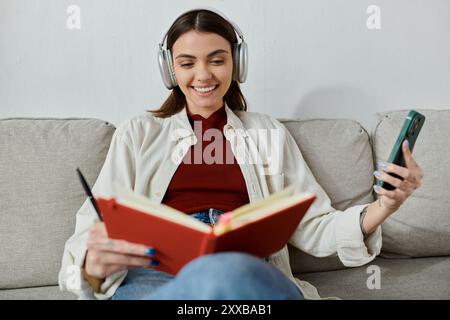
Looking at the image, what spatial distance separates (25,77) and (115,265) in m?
0.94

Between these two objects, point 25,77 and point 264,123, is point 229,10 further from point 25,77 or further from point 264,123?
point 25,77

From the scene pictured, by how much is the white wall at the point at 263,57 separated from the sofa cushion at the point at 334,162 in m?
0.19

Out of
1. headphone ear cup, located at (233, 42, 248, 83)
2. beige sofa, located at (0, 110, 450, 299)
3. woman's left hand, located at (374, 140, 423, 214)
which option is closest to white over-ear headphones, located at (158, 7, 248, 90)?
headphone ear cup, located at (233, 42, 248, 83)

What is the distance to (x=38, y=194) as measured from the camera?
4.66 feet

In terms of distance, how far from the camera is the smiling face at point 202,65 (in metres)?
1.34

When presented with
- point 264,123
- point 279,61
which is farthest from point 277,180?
point 279,61

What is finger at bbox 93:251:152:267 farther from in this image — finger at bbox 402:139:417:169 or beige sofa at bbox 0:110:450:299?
finger at bbox 402:139:417:169

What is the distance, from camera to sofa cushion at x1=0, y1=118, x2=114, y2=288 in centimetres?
139

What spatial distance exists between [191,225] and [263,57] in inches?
42.0

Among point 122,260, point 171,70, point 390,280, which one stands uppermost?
point 171,70

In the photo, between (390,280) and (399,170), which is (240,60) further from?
Result: (390,280)

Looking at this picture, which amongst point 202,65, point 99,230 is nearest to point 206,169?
point 202,65

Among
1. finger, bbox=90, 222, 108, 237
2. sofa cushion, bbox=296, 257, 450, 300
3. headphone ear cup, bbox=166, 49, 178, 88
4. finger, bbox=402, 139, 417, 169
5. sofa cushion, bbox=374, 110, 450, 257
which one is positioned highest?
headphone ear cup, bbox=166, 49, 178, 88

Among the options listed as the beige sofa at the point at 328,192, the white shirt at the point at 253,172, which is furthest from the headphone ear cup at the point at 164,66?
the beige sofa at the point at 328,192
